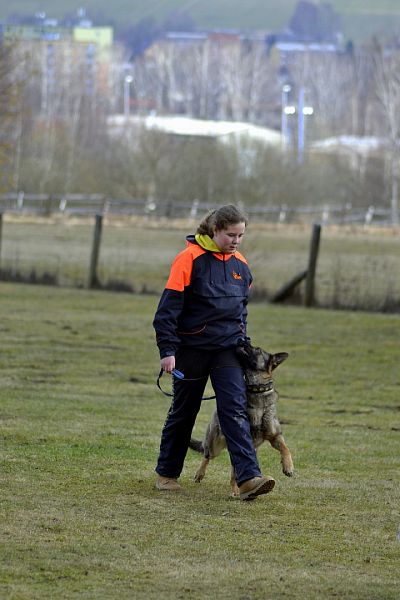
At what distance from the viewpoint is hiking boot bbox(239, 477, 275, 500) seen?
25.0 ft

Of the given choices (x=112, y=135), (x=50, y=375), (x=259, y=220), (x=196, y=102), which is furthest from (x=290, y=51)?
(x=50, y=375)

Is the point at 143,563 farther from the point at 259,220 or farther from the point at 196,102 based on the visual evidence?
the point at 196,102

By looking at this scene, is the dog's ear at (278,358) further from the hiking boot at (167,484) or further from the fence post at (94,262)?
the fence post at (94,262)

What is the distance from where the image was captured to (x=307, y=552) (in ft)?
21.8

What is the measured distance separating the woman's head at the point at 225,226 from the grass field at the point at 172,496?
4.99 ft

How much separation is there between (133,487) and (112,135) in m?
74.7

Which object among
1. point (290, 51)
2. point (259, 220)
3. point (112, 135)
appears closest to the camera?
point (259, 220)

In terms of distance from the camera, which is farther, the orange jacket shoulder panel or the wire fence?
the wire fence

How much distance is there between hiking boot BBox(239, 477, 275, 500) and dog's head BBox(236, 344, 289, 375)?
2.25ft

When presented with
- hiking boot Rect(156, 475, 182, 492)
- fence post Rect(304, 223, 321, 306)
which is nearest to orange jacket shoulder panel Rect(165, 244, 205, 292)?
hiking boot Rect(156, 475, 182, 492)

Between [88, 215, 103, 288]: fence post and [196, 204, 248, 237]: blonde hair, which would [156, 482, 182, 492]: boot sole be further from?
[88, 215, 103, 288]: fence post

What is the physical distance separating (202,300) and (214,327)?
190mm

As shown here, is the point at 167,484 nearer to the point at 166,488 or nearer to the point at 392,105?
the point at 166,488

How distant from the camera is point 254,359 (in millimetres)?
7949
